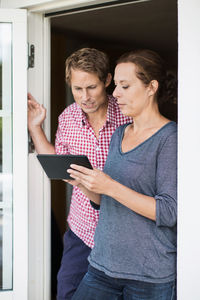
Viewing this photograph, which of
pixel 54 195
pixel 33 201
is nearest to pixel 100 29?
pixel 54 195

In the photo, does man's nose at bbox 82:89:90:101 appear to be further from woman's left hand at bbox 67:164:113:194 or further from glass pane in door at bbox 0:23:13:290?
woman's left hand at bbox 67:164:113:194

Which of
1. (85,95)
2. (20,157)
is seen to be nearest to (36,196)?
(20,157)

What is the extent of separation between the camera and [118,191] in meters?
1.75

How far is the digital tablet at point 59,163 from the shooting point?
1.80 meters

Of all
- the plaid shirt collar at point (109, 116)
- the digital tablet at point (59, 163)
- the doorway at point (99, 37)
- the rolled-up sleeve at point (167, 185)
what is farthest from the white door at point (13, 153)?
the doorway at point (99, 37)

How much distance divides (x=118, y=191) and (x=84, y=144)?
0.74 metres

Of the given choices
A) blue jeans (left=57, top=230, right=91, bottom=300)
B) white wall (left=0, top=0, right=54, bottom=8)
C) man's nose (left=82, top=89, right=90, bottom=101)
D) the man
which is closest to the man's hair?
the man

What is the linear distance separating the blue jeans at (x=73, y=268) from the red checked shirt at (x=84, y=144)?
77 mm

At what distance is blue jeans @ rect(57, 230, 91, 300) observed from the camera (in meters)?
2.53

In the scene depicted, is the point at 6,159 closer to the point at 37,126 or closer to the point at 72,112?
the point at 37,126

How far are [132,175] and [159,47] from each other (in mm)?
4325

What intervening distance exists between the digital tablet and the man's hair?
0.71m

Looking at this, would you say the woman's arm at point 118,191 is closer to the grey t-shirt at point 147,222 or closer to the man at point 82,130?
the grey t-shirt at point 147,222

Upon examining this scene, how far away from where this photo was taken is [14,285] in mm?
2424
